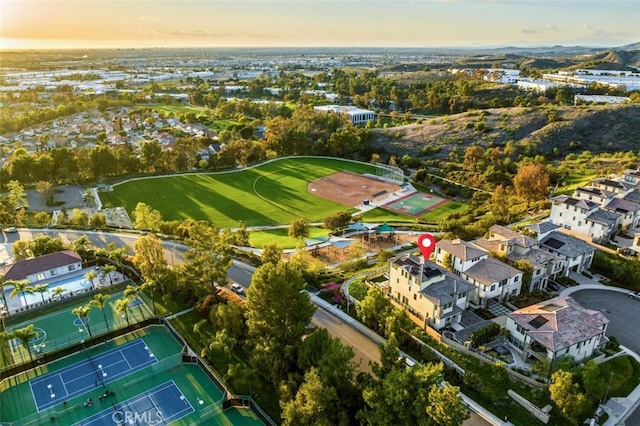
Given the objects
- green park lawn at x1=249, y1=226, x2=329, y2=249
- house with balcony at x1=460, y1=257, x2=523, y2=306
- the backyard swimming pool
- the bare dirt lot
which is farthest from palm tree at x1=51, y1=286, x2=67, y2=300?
the bare dirt lot

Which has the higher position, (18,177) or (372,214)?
(18,177)

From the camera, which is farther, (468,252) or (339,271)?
(339,271)

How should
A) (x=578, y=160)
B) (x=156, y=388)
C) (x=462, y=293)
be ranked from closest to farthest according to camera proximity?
(x=156, y=388) < (x=462, y=293) < (x=578, y=160)

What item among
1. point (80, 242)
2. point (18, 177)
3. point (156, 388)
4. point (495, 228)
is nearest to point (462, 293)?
point (495, 228)

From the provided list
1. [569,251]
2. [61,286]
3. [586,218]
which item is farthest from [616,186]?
[61,286]

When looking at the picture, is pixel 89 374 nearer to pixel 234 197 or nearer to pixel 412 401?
pixel 412 401

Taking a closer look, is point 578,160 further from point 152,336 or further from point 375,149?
point 152,336

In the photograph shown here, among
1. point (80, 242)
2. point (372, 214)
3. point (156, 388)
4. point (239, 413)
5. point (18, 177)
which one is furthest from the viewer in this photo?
point (18, 177)
